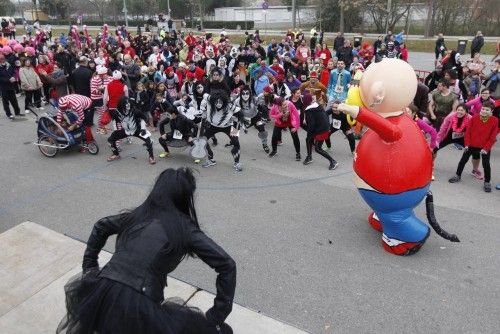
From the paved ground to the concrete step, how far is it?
0.80ft

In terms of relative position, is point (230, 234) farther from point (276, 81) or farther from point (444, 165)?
point (276, 81)

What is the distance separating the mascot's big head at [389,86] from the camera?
15.7 ft

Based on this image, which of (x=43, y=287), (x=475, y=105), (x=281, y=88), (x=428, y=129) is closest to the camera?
(x=43, y=287)

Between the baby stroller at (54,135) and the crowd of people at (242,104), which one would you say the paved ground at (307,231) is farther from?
the crowd of people at (242,104)

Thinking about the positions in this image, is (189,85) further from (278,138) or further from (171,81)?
(278,138)

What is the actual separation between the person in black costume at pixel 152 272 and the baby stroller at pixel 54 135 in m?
6.75

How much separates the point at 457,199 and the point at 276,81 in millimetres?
5966

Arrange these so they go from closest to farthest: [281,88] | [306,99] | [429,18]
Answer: [306,99], [281,88], [429,18]

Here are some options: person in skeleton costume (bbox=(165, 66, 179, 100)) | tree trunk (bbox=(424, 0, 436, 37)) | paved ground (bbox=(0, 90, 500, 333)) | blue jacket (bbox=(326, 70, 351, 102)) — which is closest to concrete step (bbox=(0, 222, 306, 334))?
paved ground (bbox=(0, 90, 500, 333))

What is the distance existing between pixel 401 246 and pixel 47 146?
7.26 metres

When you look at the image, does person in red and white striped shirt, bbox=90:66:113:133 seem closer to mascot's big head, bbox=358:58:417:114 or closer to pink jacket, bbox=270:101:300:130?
pink jacket, bbox=270:101:300:130

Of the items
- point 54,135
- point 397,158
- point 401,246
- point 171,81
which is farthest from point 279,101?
point 54,135

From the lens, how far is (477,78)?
10.0 meters

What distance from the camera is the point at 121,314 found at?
8.17 ft
